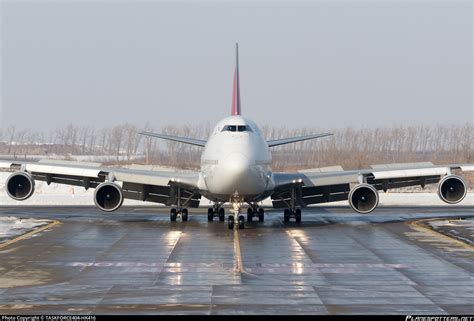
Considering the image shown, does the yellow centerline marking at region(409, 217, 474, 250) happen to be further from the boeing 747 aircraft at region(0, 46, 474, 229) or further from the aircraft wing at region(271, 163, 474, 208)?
the aircraft wing at region(271, 163, 474, 208)

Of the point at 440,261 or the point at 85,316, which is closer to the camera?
the point at 85,316

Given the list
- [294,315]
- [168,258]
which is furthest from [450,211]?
[294,315]

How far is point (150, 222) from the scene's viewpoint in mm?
40469

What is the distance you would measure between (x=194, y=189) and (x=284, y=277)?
17849 mm

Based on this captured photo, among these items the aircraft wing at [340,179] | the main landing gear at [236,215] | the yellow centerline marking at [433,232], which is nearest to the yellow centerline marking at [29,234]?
the main landing gear at [236,215]

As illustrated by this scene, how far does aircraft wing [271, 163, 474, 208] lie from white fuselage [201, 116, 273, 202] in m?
2.02

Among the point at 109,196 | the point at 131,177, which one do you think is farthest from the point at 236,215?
the point at 109,196

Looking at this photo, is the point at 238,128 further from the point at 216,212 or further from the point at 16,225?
the point at 16,225

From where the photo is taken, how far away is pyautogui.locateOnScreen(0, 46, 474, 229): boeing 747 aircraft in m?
36.7

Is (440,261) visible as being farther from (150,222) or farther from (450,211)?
(450,211)

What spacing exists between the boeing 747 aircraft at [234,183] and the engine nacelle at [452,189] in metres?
0.04

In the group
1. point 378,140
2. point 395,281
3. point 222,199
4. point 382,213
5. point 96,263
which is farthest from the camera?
point 378,140

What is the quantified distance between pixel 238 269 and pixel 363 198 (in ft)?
56.9

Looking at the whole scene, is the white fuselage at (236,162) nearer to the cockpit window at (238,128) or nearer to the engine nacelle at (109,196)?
the cockpit window at (238,128)
